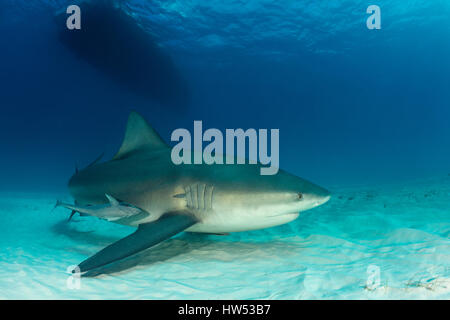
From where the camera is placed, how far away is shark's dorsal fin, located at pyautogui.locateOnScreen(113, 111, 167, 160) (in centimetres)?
510

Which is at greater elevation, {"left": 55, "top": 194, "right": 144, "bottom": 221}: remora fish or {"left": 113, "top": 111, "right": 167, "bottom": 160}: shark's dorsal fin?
{"left": 113, "top": 111, "right": 167, "bottom": 160}: shark's dorsal fin

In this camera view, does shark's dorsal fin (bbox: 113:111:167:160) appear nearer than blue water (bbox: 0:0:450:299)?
No

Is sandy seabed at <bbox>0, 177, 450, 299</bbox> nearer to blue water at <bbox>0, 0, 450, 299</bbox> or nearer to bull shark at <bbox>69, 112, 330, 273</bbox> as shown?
blue water at <bbox>0, 0, 450, 299</bbox>

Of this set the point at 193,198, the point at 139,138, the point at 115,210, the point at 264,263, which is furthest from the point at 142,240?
the point at 139,138

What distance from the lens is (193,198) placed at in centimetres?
356

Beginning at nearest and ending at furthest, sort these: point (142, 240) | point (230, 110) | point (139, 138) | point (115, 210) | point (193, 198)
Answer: point (142, 240)
point (193, 198)
point (115, 210)
point (139, 138)
point (230, 110)

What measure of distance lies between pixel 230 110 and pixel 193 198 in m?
117

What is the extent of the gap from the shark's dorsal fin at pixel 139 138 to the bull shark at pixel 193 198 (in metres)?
0.43

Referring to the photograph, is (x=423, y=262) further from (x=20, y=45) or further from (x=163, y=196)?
(x=20, y=45)

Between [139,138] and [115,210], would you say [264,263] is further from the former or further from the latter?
[139,138]

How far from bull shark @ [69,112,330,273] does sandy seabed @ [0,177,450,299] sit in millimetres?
421

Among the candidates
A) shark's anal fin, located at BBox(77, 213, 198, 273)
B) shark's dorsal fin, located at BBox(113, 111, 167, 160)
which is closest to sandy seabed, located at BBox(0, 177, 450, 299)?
shark's anal fin, located at BBox(77, 213, 198, 273)

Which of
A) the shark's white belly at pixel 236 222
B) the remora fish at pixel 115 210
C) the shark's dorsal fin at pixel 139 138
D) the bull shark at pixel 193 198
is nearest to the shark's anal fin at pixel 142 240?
the bull shark at pixel 193 198
